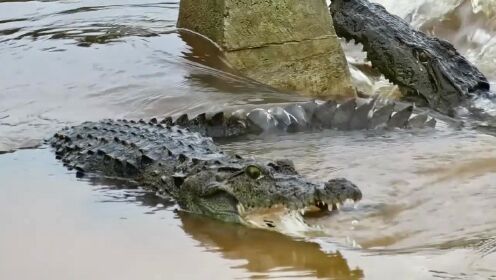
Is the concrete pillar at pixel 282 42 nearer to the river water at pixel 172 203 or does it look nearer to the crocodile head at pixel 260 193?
the river water at pixel 172 203

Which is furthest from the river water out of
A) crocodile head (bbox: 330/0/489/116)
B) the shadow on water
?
crocodile head (bbox: 330/0/489/116)

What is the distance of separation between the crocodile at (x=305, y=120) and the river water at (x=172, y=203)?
4.6 inches

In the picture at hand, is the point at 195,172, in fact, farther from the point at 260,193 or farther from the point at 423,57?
the point at 423,57

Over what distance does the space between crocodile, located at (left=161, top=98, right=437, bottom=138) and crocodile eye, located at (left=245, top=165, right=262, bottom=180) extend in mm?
1627

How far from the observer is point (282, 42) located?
7004 mm

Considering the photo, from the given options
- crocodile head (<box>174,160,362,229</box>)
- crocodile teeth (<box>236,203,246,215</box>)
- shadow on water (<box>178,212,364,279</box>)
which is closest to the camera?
shadow on water (<box>178,212,364,279</box>)

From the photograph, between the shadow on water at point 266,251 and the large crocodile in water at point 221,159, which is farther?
the large crocodile in water at point 221,159

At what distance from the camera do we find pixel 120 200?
13.9 ft

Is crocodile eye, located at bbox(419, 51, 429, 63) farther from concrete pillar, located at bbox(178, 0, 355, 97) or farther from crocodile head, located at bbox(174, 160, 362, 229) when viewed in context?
crocodile head, located at bbox(174, 160, 362, 229)

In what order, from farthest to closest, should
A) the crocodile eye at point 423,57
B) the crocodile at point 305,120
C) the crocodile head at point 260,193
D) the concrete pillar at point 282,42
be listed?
1. the crocodile eye at point 423,57
2. the concrete pillar at point 282,42
3. the crocodile at point 305,120
4. the crocodile head at point 260,193

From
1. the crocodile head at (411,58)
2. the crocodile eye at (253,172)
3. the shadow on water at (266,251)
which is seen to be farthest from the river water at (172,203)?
the crocodile head at (411,58)

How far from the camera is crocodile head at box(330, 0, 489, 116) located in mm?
7012

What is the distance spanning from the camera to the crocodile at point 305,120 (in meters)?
5.52

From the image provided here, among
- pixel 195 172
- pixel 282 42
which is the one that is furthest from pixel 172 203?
pixel 282 42
